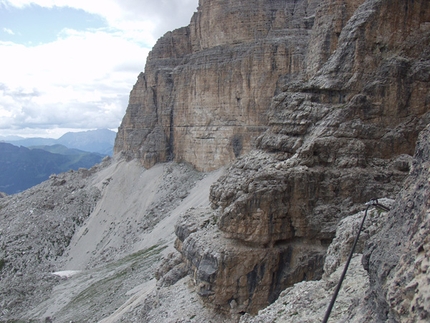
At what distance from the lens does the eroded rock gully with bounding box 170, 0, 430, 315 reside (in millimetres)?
16984

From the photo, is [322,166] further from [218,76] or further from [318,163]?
[218,76]

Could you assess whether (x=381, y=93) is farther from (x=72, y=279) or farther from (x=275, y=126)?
(x=72, y=279)

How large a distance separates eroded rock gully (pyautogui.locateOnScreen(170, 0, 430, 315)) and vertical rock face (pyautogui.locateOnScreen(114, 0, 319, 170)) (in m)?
25.1

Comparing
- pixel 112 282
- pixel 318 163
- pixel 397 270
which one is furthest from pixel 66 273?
pixel 397 270

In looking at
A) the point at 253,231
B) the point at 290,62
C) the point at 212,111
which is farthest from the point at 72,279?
the point at 290,62

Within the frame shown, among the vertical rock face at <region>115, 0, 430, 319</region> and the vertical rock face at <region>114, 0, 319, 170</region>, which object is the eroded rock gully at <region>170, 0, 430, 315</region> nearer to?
the vertical rock face at <region>115, 0, 430, 319</region>

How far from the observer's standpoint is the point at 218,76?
51.1 metres

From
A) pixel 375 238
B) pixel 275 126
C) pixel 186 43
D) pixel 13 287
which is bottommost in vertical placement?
pixel 13 287

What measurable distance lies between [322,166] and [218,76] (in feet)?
116

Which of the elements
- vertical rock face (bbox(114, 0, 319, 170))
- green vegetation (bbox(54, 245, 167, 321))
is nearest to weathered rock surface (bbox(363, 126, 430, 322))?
green vegetation (bbox(54, 245, 167, 321))

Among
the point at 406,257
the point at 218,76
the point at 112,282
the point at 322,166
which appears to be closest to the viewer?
the point at 406,257

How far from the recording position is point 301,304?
11.4 metres

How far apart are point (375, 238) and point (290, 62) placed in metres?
39.0

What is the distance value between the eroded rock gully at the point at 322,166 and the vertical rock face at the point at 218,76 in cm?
2510
